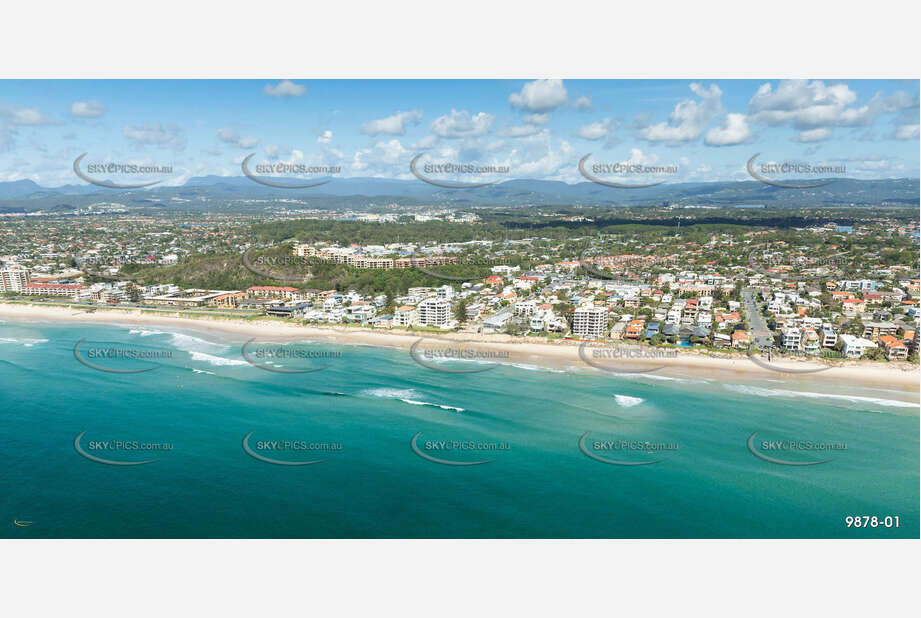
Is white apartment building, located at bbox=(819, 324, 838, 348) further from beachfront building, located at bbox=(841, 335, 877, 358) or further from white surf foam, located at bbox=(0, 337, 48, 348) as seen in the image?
white surf foam, located at bbox=(0, 337, 48, 348)

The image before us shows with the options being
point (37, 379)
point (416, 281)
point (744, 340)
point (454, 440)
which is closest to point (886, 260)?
point (744, 340)

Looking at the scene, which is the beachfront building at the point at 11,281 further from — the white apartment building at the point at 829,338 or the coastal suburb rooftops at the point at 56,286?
the white apartment building at the point at 829,338

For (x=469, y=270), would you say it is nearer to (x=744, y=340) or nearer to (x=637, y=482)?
(x=744, y=340)

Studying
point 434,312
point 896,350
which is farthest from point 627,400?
point 896,350

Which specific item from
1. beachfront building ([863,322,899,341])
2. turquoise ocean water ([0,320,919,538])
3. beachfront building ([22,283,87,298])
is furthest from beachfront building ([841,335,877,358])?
beachfront building ([22,283,87,298])

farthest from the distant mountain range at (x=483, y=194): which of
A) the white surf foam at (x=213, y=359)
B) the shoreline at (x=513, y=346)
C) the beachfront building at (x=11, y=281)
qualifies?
the white surf foam at (x=213, y=359)
